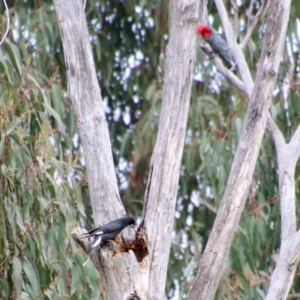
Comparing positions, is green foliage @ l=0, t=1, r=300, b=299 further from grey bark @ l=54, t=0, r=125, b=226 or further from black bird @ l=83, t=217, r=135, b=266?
black bird @ l=83, t=217, r=135, b=266

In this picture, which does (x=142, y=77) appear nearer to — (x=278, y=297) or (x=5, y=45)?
(x=5, y=45)

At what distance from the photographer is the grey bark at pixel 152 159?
111 inches

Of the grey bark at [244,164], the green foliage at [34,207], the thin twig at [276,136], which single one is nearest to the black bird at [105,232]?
the grey bark at [244,164]

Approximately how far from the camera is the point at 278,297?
289 cm

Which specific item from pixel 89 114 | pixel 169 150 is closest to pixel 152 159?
pixel 169 150

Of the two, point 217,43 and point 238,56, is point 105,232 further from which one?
point 217,43

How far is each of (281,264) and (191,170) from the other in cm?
267

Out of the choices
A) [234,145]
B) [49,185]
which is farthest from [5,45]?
[234,145]

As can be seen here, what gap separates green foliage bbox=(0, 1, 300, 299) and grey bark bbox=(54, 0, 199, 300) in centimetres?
50

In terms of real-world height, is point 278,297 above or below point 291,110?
below

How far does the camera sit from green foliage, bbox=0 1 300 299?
11.7ft

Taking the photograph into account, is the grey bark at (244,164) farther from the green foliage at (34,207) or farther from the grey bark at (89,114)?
the green foliage at (34,207)

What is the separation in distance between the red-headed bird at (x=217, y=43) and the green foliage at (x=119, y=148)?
0.51 meters

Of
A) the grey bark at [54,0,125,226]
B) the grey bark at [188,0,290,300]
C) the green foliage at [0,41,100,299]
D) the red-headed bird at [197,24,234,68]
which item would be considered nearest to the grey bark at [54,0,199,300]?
the grey bark at [54,0,125,226]
